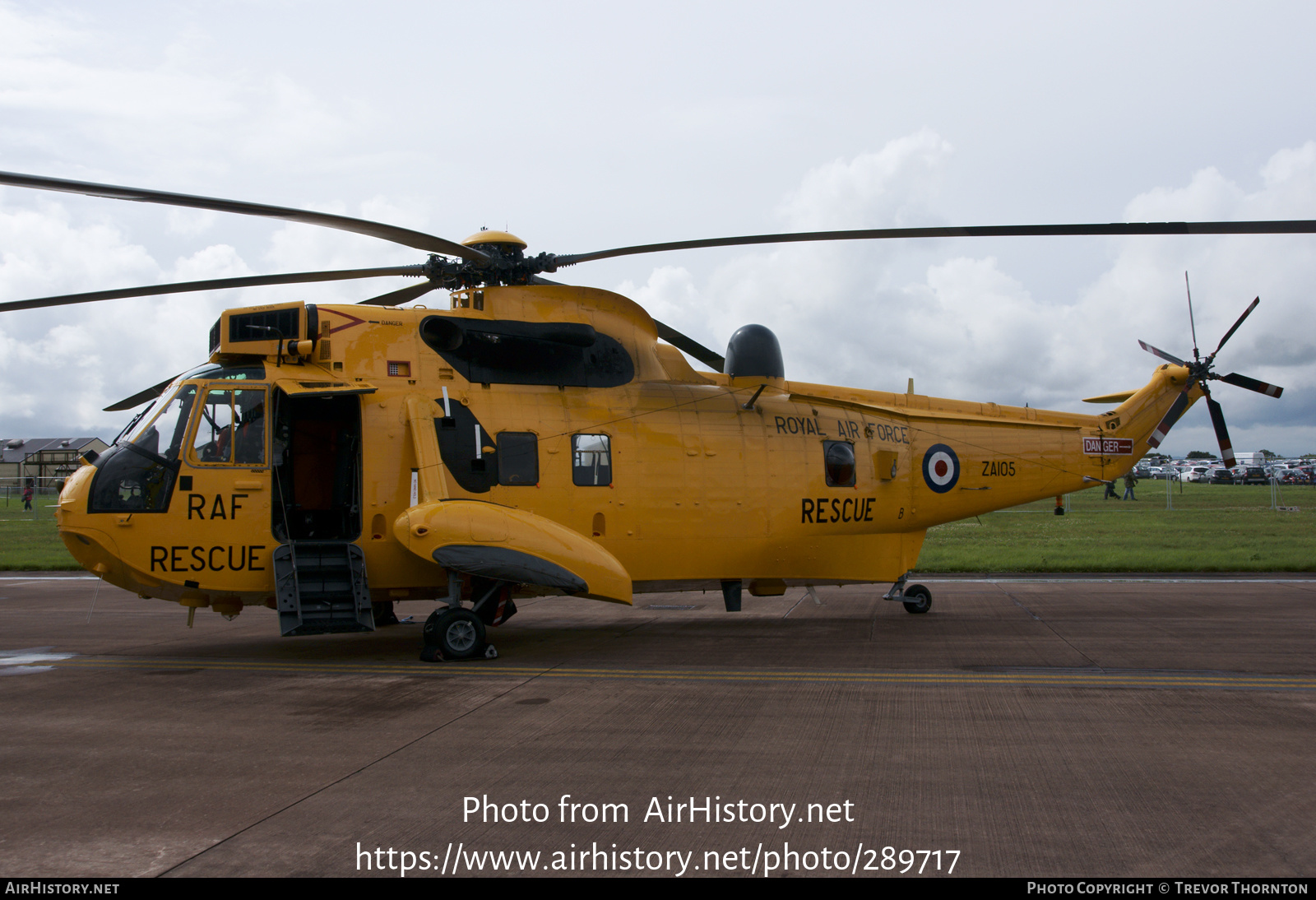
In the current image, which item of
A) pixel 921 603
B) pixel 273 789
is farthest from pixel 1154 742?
pixel 921 603

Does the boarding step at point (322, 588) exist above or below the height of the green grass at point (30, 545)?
above

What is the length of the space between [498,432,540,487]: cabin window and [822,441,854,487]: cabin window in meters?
4.15

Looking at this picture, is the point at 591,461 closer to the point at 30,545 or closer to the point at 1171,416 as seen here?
the point at 1171,416

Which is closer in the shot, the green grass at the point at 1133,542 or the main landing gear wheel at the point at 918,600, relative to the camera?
the main landing gear wheel at the point at 918,600

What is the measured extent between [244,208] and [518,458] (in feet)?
13.6

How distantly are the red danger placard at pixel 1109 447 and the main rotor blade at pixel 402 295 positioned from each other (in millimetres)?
10253

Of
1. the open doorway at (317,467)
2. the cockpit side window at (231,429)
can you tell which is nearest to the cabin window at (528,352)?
the open doorway at (317,467)

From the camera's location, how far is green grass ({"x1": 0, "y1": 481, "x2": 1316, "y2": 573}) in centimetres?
1916

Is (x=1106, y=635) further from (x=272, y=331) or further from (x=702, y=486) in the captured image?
(x=272, y=331)

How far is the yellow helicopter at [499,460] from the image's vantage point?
957cm

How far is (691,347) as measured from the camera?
12.8m

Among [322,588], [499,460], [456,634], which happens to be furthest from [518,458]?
[322,588]

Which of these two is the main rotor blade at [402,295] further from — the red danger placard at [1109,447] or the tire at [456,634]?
the red danger placard at [1109,447]

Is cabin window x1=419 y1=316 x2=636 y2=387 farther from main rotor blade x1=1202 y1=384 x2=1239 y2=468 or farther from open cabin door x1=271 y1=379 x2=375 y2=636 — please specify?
main rotor blade x1=1202 y1=384 x2=1239 y2=468
